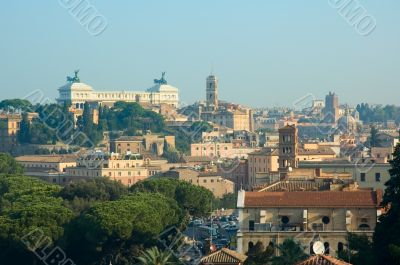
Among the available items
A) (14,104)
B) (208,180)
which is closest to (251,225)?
(208,180)

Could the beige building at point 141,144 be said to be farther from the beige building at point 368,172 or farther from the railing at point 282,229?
the railing at point 282,229

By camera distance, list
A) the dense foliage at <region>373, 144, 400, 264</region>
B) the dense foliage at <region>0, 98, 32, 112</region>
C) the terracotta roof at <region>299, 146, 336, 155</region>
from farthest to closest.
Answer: the dense foliage at <region>0, 98, 32, 112</region>, the terracotta roof at <region>299, 146, 336, 155</region>, the dense foliage at <region>373, 144, 400, 264</region>

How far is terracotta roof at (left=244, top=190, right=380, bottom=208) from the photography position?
44.7 m

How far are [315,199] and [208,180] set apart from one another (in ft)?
181

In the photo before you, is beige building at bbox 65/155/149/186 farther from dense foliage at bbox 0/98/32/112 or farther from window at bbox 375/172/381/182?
dense foliage at bbox 0/98/32/112

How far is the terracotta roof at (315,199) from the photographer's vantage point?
44719mm

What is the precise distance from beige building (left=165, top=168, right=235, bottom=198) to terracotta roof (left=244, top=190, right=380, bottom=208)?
5206cm

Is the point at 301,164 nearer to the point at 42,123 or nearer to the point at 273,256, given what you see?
the point at 273,256

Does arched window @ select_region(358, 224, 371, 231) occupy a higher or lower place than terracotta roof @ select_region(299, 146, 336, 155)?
lower

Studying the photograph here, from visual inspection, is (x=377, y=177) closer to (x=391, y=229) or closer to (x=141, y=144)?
(x=391, y=229)

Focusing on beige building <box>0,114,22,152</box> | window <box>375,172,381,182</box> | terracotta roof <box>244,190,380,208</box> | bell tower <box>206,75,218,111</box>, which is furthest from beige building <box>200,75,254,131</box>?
terracotta roof <box>244,190,380,208</box>

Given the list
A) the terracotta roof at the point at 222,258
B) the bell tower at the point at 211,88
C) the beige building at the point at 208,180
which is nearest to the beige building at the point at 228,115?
the bell tower at the point at 211,88

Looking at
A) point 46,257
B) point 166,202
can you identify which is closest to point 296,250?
point 46,257

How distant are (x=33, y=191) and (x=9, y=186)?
11140 mm
